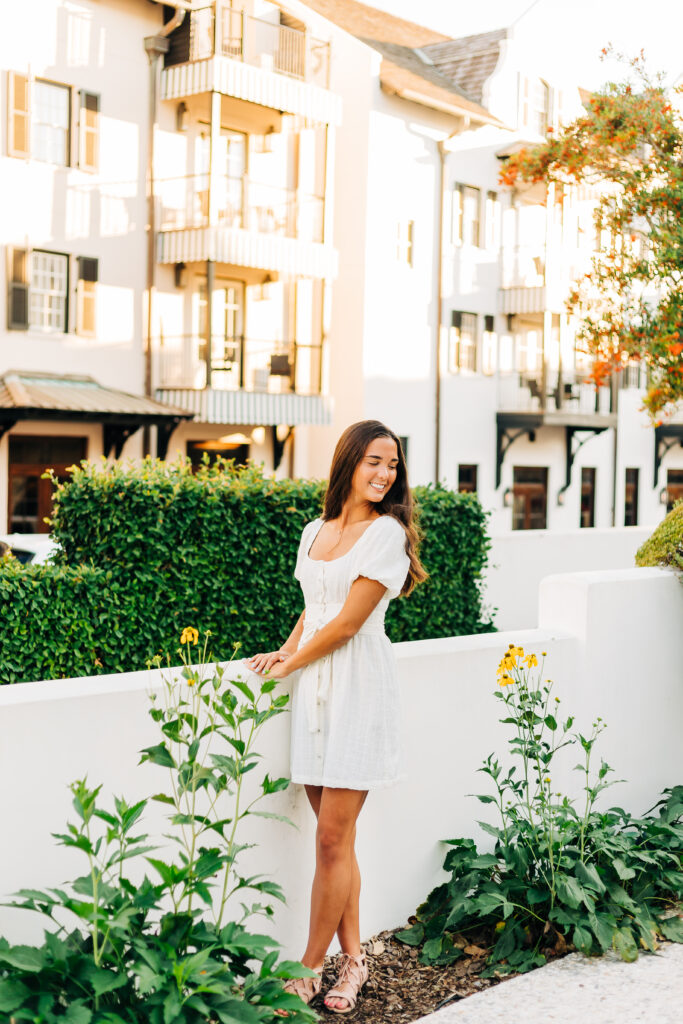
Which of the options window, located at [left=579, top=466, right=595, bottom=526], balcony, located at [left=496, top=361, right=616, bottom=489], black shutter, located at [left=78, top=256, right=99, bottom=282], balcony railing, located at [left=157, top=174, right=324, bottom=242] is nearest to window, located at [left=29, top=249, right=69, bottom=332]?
black shutter, located at [left=78, top=256, right=99, bottom=282]

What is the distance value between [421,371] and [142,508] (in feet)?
67.8

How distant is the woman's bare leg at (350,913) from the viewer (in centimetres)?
461

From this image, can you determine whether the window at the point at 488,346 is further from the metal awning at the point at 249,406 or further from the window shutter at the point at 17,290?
the window shutter at the point at 17,290

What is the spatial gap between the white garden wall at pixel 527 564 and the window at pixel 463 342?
42.5 ft

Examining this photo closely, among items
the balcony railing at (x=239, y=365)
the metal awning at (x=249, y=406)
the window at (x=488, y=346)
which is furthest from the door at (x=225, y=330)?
the window at (x=488, y=346)

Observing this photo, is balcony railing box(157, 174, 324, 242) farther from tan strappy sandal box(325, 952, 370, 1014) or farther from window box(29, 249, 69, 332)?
tan strappy sandal box(325, 952, 370, 1014)

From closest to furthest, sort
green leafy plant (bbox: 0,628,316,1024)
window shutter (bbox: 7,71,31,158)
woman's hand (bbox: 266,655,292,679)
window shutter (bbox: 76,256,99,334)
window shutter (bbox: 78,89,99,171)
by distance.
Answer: green leafy plant (bbox: 0,628,316,1024), woman's hand (bbox: 266,655,292,679), window shutter (bbox: 7,71,31,158), window shutter (bbox: 78,89,99,171), window shutter (bbox: 76,256,99,334)

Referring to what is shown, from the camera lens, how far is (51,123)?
22078 mm

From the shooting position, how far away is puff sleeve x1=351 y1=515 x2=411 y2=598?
437 cm

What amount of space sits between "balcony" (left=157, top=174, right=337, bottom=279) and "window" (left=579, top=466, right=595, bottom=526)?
12633 mm

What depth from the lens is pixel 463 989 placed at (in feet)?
15.6

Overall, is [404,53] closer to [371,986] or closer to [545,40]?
[545,40]

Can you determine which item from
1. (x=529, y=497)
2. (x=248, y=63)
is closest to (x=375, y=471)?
(x=248, y=63)

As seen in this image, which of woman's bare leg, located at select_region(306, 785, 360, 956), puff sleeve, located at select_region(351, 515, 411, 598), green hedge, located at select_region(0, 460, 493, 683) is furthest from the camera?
green hedge, located at select_region(0, 460, 493, 683)
